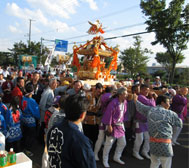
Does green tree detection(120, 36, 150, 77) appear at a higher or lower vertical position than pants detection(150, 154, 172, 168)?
higher

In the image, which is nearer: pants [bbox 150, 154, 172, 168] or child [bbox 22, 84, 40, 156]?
pants [bbox 150, 154, 172, 168]

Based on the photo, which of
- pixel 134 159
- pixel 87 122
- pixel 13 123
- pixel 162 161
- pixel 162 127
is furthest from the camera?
pixel 87 122

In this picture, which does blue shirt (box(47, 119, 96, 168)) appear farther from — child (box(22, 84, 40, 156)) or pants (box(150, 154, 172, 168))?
child (box(22, 84, 40, 156))

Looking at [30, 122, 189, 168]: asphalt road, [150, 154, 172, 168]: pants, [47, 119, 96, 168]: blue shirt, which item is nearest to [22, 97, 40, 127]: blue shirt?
[30, 122, 189, 168]: asphalt road

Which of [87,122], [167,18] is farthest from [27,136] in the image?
[167,18]

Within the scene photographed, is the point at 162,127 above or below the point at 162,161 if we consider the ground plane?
above

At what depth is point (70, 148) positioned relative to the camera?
52.9 inches

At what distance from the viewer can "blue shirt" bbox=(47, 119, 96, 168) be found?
51.6 inches

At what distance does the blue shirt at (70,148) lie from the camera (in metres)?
1.31

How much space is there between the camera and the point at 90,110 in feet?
13.2

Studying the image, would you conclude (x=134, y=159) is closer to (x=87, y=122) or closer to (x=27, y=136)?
(x=87, y=122)

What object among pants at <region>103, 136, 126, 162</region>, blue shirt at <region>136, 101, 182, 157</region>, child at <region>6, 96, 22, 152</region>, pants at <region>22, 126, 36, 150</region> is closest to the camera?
blue shirt at <region>136, 101, 182, 157</region>

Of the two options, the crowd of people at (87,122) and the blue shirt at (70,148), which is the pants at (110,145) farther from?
the blue shirt at (70,148)

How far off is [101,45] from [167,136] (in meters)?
6.97
